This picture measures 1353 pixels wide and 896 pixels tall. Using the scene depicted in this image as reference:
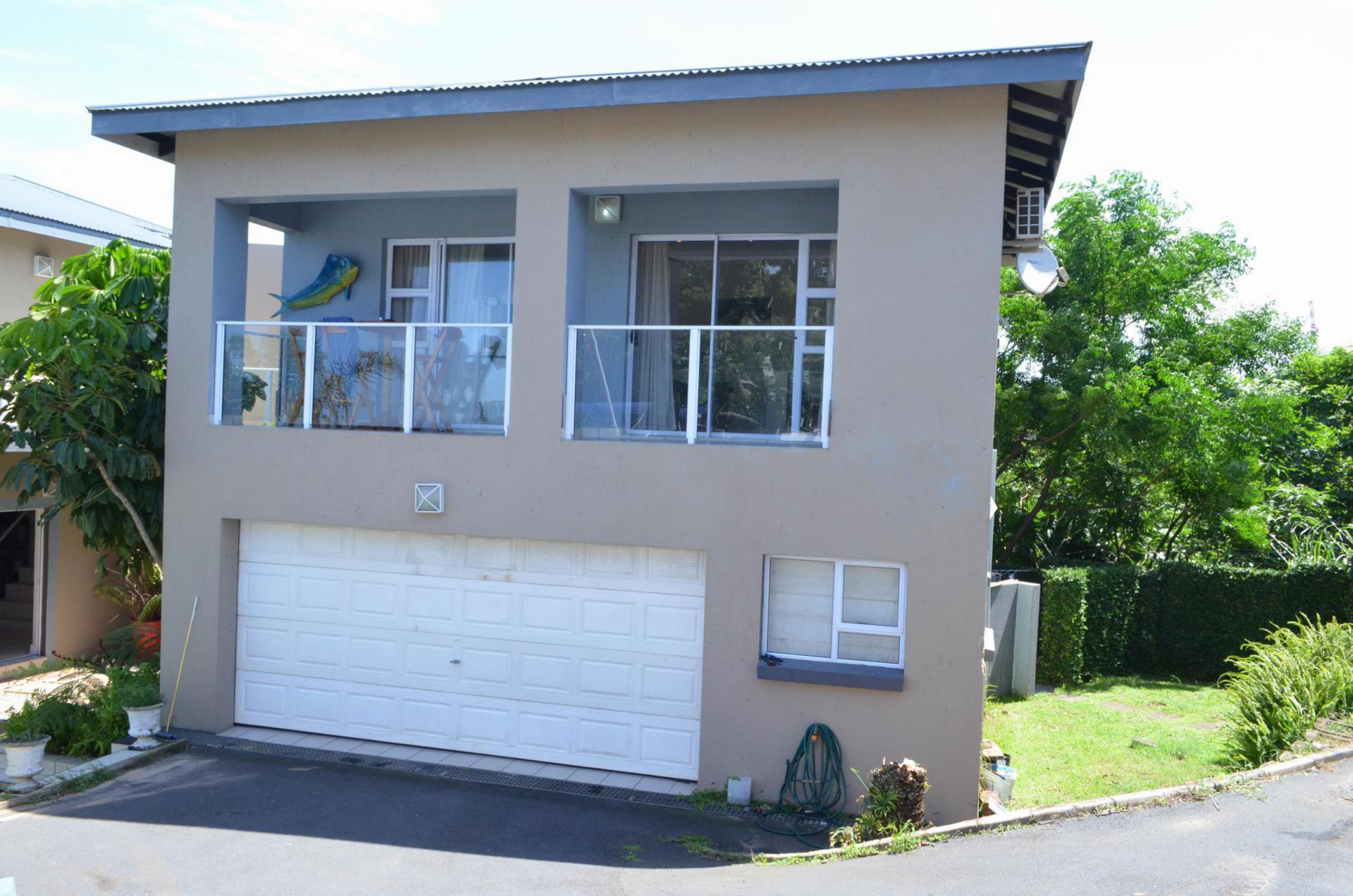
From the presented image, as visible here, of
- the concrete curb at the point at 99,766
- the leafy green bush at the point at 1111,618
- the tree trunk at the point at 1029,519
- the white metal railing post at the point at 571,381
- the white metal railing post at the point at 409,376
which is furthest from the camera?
the tree trunk at the point at 1029,519

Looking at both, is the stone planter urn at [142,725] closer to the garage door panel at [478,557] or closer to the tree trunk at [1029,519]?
the garage door panel at [478,557]

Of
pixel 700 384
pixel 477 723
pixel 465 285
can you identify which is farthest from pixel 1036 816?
pixel 465 285

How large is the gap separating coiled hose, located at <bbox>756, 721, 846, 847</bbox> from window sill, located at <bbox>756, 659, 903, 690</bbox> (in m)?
0.42

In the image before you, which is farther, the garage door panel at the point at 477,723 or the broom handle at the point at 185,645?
the broom handle at the point at 185,645

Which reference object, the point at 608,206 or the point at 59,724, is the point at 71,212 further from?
the point at 608,206

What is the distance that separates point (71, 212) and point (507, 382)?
9.52 m

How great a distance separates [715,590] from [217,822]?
4331 millimetres

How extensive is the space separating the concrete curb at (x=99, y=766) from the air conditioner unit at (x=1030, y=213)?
9.68 meters

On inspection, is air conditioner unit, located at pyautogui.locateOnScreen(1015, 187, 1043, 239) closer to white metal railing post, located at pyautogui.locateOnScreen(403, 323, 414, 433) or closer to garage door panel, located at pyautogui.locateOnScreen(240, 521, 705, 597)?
garage door panel, located at pyautogui.locateOnScreen(240, 521, 705, 597)

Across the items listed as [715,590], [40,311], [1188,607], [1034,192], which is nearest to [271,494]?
[40,311]

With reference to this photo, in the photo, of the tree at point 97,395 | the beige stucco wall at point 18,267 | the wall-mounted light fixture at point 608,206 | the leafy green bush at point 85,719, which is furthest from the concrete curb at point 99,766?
the beige stucco wall at point 18,267

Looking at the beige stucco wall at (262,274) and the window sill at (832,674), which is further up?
the beige stucco wall at (262,274)

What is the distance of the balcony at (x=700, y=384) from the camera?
843 cm

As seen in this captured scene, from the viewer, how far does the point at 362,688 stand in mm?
9844
